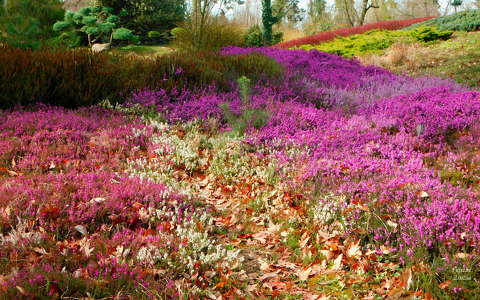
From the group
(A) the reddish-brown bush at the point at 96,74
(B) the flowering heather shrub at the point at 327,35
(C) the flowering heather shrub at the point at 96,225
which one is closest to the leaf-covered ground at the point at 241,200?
(C) the flowering heather shrub at the point at 96,225

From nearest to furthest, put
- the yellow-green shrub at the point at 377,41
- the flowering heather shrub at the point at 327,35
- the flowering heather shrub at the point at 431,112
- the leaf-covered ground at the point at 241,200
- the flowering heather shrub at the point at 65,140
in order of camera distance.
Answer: the leaf-covered ground at the point at 241,200 < the flowering heather shrub at the point at 65,140 < the flowering heather shrub at the point at 431,112 < the yellow-green shrub at the point at 377,41 < the flowering heather shrub at the point at 327,35

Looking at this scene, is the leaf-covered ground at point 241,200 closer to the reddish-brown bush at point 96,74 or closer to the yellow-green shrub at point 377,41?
the reddish-brown bush at point 96,74

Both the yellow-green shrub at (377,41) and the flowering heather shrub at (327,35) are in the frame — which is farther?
the flowering heather shrub at (327,35)

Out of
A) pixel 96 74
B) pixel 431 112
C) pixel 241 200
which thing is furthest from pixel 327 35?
pixel 241 200

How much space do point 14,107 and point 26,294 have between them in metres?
5.46

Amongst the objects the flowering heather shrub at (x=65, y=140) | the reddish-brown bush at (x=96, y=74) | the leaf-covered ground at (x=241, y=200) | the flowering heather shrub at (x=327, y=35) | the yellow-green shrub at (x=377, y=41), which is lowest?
the leaf-covered ground at (x=241, y=200)

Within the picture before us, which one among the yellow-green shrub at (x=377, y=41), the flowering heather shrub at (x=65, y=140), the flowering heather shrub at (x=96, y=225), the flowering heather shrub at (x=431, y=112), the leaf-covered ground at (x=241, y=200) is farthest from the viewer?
the yellow-green shrub at (x=377, y=41)

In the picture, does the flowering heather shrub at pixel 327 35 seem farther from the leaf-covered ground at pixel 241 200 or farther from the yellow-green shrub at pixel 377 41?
the leaf-covered ground at pixel 241 200

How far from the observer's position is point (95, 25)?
19.7m

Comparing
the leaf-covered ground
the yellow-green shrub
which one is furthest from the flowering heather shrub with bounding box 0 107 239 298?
the yellow-green shrub

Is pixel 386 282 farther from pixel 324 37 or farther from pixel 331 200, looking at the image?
pixel 324 37

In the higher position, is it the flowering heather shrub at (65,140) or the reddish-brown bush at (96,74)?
the reddish-brown bush at (96,74)

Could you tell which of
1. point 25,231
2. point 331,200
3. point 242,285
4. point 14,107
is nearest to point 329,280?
point 242,285

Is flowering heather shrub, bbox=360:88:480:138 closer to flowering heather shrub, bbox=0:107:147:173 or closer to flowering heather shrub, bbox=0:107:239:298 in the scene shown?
flowering heather shrub, bbox=0:107:239:298
